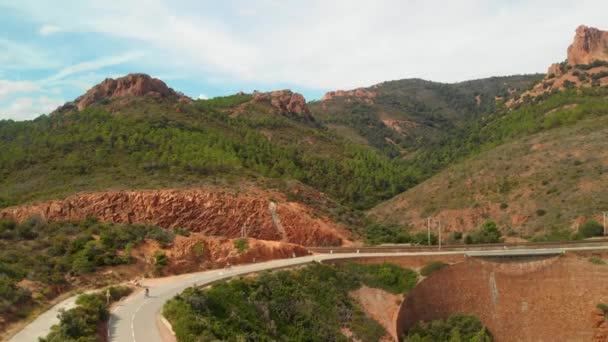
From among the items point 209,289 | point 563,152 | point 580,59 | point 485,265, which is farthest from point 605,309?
point 580,59

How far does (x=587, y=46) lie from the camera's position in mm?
104250

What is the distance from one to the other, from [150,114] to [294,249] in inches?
1527

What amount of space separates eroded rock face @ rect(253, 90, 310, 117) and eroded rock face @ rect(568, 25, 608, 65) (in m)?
54.7

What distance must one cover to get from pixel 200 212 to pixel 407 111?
13267cm

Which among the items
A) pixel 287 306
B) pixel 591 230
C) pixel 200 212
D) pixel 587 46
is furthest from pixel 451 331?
pixel 587 46

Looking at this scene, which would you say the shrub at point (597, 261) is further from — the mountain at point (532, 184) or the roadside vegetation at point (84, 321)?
the roadside vegetation at point (84, 321)

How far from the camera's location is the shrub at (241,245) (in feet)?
101

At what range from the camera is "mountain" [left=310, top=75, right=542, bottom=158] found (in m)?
135

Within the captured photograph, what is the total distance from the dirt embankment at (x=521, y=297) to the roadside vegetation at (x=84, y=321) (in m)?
15.4

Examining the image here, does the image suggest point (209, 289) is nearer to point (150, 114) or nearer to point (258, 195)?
point (258, 195)

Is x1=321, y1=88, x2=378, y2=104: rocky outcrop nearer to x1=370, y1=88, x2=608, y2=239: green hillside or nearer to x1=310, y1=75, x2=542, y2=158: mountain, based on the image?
x1=310, y1=75, x2=542, y2=158: mountain

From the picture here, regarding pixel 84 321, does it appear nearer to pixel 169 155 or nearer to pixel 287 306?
pixel 287 306

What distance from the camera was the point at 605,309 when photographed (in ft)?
89.5

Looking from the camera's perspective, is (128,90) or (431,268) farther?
(128,90)
